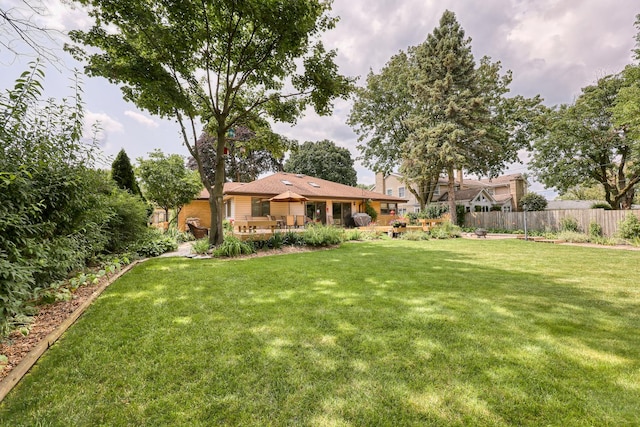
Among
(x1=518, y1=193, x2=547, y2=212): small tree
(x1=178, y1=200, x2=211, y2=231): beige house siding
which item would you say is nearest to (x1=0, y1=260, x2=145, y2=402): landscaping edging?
(x1=178, y1=200, x2=211, y2=231): beige house siding

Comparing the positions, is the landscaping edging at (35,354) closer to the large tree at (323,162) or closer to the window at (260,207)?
the window at (260,207)

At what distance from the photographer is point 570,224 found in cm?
1396

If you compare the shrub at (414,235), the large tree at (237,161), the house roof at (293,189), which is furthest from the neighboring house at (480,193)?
the large tree at (237,161)

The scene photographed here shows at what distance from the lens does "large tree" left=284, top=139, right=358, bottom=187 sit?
108 ft

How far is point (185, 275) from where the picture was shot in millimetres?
5469

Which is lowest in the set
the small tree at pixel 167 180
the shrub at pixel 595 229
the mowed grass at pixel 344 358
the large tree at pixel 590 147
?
the mowed grass at pixel 344 358

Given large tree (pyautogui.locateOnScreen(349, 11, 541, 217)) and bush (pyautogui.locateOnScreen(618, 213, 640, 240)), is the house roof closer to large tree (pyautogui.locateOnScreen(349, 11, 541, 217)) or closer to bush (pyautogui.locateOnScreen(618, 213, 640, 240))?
large tree (pyautogui.locateOnScreen(349, 11, 541, 217))

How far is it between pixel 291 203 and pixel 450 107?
1317 cm

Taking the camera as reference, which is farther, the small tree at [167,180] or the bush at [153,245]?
the small tree at [167,180]

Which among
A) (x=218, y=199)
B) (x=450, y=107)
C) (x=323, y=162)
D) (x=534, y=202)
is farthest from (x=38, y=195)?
(x=534, y=202)

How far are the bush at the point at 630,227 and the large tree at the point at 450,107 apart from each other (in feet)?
26.9

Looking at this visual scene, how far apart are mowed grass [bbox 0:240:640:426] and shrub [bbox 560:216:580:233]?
39.8ft

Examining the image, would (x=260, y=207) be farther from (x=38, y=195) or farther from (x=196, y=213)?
(x=38, y=195)

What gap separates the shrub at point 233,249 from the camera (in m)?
7.91
